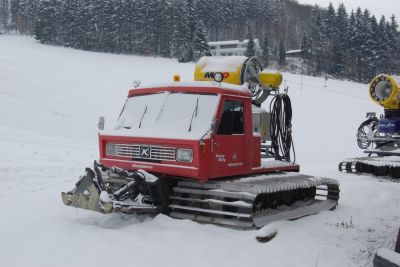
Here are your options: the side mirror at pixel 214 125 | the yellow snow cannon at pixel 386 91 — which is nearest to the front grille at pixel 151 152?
the side mirror at pixel 214 125

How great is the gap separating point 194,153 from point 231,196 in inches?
35.3

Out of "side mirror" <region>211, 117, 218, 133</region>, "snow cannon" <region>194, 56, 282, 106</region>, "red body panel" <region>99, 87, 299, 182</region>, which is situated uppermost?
"snow cannon" <region>194, 56, 282, 106</region>

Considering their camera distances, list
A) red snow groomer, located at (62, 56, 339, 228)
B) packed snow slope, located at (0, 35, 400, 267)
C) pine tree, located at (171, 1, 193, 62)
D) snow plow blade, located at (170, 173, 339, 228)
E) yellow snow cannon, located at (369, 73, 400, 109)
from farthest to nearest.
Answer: pine tree, located at (171, 1, 193, 62) < yellow snow cannon, located at (369, 73, 400, 109) < red snow groomer, located at (62, 56, 339, 228) < snow plow blade, located at (170, 173, 339, 228) < packed snow slope, located at (0, 35, 400, 267)

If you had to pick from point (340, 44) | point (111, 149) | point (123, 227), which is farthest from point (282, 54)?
point (123, 227)

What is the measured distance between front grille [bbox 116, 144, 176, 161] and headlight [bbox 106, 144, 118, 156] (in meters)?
0.08

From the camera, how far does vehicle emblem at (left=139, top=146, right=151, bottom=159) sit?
813 cm

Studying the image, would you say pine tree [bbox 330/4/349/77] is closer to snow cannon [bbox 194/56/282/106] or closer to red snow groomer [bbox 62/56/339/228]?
snow cannon [bbox 194/56/282/106]

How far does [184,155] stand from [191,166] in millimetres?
225

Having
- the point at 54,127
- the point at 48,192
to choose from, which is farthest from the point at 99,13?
the point at 48,192

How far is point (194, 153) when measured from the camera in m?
7.58

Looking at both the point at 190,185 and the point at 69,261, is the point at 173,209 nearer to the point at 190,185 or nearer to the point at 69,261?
the point at 190,185

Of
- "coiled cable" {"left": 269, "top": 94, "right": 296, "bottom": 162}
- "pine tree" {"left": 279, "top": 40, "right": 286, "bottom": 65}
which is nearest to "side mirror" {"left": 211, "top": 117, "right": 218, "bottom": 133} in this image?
"coiled cable" {"left": 269, "top": 94, "right": 296, "bottom": 162}

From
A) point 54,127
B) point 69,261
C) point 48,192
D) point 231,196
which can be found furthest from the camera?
point 54,127

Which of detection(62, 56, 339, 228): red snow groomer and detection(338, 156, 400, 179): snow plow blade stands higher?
detection(62, 56, 339, 228): red snow groomer
